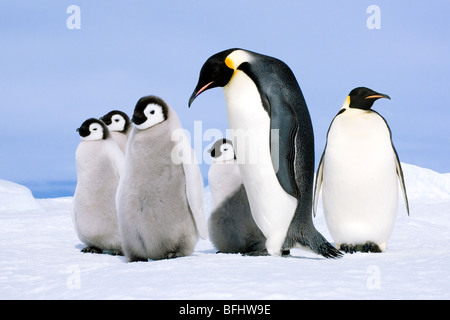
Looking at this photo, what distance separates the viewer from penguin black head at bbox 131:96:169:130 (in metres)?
3.35

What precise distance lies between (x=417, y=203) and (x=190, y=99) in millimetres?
5643

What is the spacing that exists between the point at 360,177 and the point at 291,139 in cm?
109

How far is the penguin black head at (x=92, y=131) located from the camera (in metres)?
4.21

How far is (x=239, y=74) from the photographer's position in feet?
10.5

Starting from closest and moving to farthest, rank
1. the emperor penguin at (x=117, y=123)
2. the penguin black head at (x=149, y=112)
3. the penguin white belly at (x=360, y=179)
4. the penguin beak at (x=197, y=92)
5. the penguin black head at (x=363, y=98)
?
the penguin beak at (x=197, y=92), the penguin black head at (x=149, y=112), the penguin white belly at (x=360, y=179), the penguin black head at (x=363, y=98), the emperor penguin at (x=117, y=123)

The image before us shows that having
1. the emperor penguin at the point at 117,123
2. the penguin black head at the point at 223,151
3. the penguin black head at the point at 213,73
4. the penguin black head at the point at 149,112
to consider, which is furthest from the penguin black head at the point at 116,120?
the penguin black head at the point at 213,73

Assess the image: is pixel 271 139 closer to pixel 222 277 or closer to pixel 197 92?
pixel 197 92

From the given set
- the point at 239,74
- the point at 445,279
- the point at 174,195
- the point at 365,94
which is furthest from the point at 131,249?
the point at 365,94

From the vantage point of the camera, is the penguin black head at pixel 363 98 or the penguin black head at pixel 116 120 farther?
the penguin black head at pixel 116 120

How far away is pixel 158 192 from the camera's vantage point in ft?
10.7

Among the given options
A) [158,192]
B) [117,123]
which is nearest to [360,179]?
[158,192]

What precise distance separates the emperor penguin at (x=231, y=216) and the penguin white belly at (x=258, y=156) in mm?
490

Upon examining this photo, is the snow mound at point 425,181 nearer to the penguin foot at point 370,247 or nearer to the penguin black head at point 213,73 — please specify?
the penguin foot at point 370,247

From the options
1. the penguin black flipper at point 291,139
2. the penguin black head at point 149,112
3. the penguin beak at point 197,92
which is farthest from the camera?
the penguin black head at point 149,112
